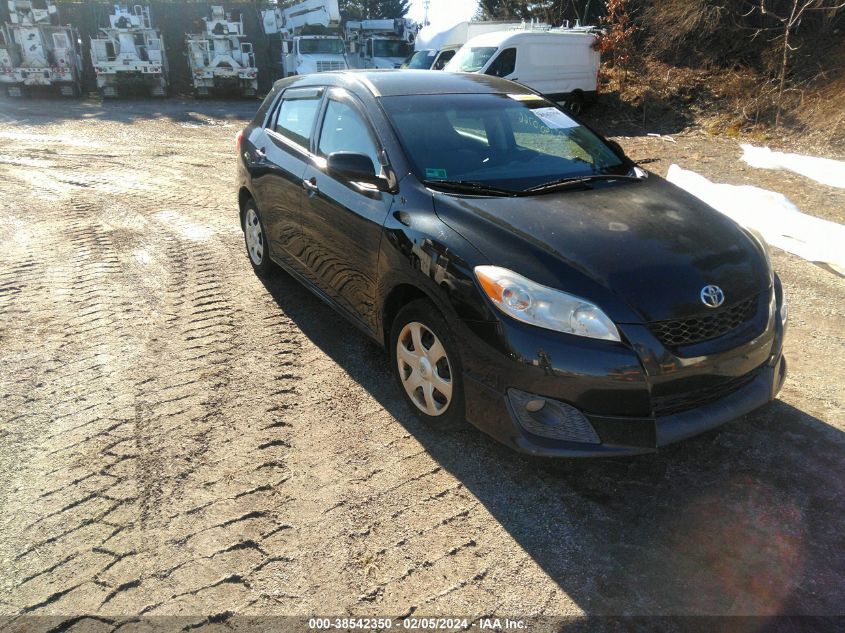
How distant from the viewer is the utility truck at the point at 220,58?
2167 centimetres

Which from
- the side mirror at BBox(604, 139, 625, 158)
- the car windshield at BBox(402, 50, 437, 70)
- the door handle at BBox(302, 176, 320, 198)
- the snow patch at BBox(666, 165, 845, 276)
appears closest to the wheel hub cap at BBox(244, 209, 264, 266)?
the door handle at BBox(302, 176, 320, 198)

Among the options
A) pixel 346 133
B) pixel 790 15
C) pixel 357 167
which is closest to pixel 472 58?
pixel 790 15

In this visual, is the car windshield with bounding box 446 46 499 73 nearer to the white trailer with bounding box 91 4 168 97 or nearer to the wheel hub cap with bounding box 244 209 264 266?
the wheel hub cap with bounding box 244 209 264 266

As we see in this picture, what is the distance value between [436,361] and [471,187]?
0.98m

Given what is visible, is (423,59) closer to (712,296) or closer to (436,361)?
(436,361)

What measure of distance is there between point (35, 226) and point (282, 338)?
14.0 feet

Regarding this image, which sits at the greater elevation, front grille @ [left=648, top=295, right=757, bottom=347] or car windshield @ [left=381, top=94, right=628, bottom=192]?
car windshield @ [left=381, top=94, right=628, bottom=192]

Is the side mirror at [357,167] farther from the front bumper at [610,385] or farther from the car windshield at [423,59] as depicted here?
the car windshield at [423,59]

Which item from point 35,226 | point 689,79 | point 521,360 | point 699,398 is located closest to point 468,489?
point 521,360

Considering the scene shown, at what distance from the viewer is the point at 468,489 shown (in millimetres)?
2869

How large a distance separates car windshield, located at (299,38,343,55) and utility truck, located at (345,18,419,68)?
2.60 feet

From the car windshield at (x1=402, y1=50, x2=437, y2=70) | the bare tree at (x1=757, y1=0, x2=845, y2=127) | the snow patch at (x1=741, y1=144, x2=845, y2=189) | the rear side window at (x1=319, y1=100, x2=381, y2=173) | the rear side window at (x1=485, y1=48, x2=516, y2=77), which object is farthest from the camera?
the car windshield at (x1=402, y1=50, x2=437, y2=70)

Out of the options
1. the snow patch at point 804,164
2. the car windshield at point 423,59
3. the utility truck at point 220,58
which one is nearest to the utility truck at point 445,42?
the car windshield at point 423,59

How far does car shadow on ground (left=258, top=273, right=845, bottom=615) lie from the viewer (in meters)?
2.31
